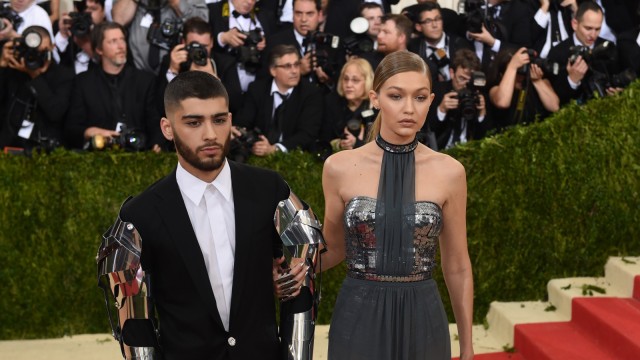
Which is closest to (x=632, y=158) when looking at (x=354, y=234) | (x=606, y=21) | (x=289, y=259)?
(x=606, y=21)

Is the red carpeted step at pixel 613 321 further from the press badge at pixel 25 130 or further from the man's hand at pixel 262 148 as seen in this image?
the press badge at pixel 25 130

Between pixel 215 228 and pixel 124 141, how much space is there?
398 cm

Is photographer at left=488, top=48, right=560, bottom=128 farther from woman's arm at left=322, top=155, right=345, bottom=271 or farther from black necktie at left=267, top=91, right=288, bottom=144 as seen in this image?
woman's arm at left=322, top=155, right=345, bottom=271

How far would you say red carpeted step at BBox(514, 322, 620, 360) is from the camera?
5.86m

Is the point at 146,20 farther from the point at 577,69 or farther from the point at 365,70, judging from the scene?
the point at 577,69

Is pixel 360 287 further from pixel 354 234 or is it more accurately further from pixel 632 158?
pixel 632 158

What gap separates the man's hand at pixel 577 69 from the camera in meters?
7.52

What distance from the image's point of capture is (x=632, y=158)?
654 centimetres

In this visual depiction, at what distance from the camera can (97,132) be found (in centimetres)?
726

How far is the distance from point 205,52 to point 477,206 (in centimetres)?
231

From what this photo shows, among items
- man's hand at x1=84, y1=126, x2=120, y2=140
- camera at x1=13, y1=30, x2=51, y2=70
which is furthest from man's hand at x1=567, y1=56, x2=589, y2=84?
camera at x1=13, y1=30, x2=51, y2=70

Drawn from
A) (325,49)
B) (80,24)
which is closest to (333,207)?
(325,49)

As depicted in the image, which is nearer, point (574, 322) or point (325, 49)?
point (574, 322)

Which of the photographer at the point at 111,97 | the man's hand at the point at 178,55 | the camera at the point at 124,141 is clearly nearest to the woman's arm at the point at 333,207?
the camera at the point at 124,141
